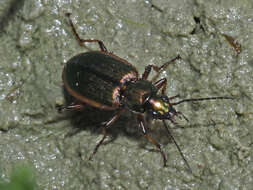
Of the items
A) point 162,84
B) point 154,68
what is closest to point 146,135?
point 162,84

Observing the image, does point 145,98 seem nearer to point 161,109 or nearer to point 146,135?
point 161,109

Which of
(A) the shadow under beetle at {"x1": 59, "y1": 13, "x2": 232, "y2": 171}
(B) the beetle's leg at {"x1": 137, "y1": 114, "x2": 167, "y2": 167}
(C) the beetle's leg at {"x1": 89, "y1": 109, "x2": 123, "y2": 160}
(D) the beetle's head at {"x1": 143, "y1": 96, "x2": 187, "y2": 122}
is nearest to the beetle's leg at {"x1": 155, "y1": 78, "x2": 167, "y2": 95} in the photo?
(A) the shadow under beetle at {"x1": 59, "y1": 13, "x2": 232, "y2": 171}

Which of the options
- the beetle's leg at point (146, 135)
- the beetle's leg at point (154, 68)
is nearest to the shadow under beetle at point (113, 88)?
the beetle's leg at point (146, 135)

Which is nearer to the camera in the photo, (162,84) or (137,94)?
(137,94)

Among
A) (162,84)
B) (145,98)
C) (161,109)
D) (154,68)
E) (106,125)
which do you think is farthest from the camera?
(154,68)

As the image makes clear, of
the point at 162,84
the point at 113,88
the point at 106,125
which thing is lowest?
the point at 106,125

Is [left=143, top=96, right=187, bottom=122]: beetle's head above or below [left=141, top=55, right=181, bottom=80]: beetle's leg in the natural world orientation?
below

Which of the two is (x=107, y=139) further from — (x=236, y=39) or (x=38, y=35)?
(x=236, y=39)

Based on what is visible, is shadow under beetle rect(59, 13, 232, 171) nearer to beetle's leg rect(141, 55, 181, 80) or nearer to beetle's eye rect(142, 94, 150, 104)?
beetle's eye rect(142, 94, 150, 104)

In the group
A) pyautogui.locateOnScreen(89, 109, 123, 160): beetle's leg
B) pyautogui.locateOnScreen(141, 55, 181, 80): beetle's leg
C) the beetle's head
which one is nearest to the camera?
the beetle's head
